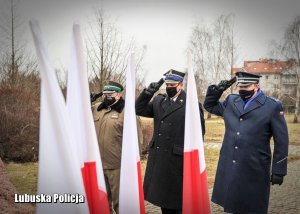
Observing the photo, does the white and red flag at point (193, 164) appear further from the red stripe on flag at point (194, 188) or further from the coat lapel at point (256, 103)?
the coat lapel at point (256, 103)

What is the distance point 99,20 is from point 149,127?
3635 millimetres

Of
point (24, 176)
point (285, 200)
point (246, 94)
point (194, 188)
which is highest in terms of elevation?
point (246, 94)

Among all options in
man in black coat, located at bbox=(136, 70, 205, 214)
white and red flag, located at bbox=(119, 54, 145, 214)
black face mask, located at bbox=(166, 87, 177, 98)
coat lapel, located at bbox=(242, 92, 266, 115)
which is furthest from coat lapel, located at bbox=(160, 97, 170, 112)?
white and red flag, located at bbox=(119, 54, 145, 214)

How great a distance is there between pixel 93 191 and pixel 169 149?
A: 166 cm

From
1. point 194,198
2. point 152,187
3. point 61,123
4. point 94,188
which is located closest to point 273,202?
point 152,187

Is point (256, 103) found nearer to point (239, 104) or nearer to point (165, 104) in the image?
point (239, 104)

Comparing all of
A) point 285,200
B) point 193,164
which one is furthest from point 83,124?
point 285,200

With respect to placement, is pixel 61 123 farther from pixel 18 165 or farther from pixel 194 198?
pixel 18 165

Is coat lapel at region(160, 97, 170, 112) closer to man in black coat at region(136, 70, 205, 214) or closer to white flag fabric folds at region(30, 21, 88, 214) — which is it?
man in black coat at region(136, 70, 205, 214)

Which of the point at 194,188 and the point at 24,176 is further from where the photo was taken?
the point at 24,176

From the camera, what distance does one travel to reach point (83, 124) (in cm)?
274

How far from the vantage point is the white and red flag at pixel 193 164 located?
11.9ft

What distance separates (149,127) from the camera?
468 inches

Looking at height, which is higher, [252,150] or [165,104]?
[165,104]
